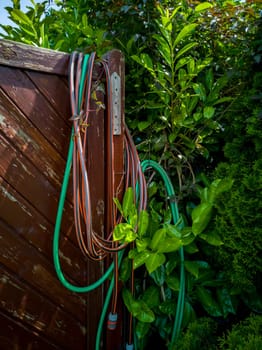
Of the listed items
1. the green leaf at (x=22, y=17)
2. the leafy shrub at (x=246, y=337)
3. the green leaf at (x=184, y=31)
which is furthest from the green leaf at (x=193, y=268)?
the green leaf at (x=22, y=17)

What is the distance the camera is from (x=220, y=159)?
1950 mm

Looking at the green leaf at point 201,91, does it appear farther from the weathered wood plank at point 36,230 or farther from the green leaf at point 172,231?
the weathered wood plank at point 36,230

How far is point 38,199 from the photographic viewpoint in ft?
4.85

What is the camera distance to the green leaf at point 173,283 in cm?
162

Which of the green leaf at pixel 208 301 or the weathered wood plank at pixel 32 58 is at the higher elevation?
the weathered wood plank at pixel 32 58

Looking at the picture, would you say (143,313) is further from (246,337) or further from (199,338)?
(246,337)

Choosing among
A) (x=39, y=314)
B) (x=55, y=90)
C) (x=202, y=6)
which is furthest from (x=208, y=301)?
(x=202, y=6)

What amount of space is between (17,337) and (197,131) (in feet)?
4.68

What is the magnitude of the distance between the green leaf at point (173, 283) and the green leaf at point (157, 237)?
9.7 inches

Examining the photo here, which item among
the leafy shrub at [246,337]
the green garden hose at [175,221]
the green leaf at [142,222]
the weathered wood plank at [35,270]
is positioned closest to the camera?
the leafy shrub at [246,337]

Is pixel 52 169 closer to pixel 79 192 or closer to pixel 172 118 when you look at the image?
pixel 79 192

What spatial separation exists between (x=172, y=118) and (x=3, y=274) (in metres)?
1.18

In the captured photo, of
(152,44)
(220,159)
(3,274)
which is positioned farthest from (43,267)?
(152,44)

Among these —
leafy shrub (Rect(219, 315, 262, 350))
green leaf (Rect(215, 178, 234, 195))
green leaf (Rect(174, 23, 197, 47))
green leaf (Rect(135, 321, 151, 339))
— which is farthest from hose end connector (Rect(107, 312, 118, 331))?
green leaf (Rect(174, 23, 197, 47))
